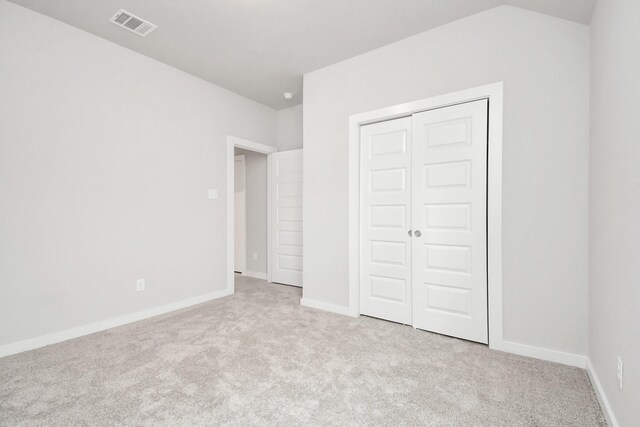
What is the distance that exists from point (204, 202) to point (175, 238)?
58cm

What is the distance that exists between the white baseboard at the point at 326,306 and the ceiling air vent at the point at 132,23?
3173 millimetres

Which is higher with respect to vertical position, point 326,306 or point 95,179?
point 95,179

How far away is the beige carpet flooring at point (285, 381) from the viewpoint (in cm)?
156

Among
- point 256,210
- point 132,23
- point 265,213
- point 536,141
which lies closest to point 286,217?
point 265,213

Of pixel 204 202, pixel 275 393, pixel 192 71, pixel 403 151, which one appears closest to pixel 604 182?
pixel 403 151

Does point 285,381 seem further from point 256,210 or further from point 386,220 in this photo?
point 256,210

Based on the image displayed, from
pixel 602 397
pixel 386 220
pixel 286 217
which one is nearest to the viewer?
pixel 602 397

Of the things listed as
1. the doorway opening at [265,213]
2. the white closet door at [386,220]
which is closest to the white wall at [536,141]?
the white closet door at [386,220]

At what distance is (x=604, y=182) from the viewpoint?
65.6 inches

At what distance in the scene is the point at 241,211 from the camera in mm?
5469

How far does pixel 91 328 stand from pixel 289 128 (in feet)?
11.8

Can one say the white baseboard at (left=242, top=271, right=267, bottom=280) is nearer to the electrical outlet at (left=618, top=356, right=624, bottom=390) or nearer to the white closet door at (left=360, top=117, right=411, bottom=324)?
the white closet door at (left=360, top=117, right=411, bottom=324)

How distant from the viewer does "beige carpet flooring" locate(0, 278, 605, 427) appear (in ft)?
5.12

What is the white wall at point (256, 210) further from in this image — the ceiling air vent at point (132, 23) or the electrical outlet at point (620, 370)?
the electrical outlet at point (620, 370)
